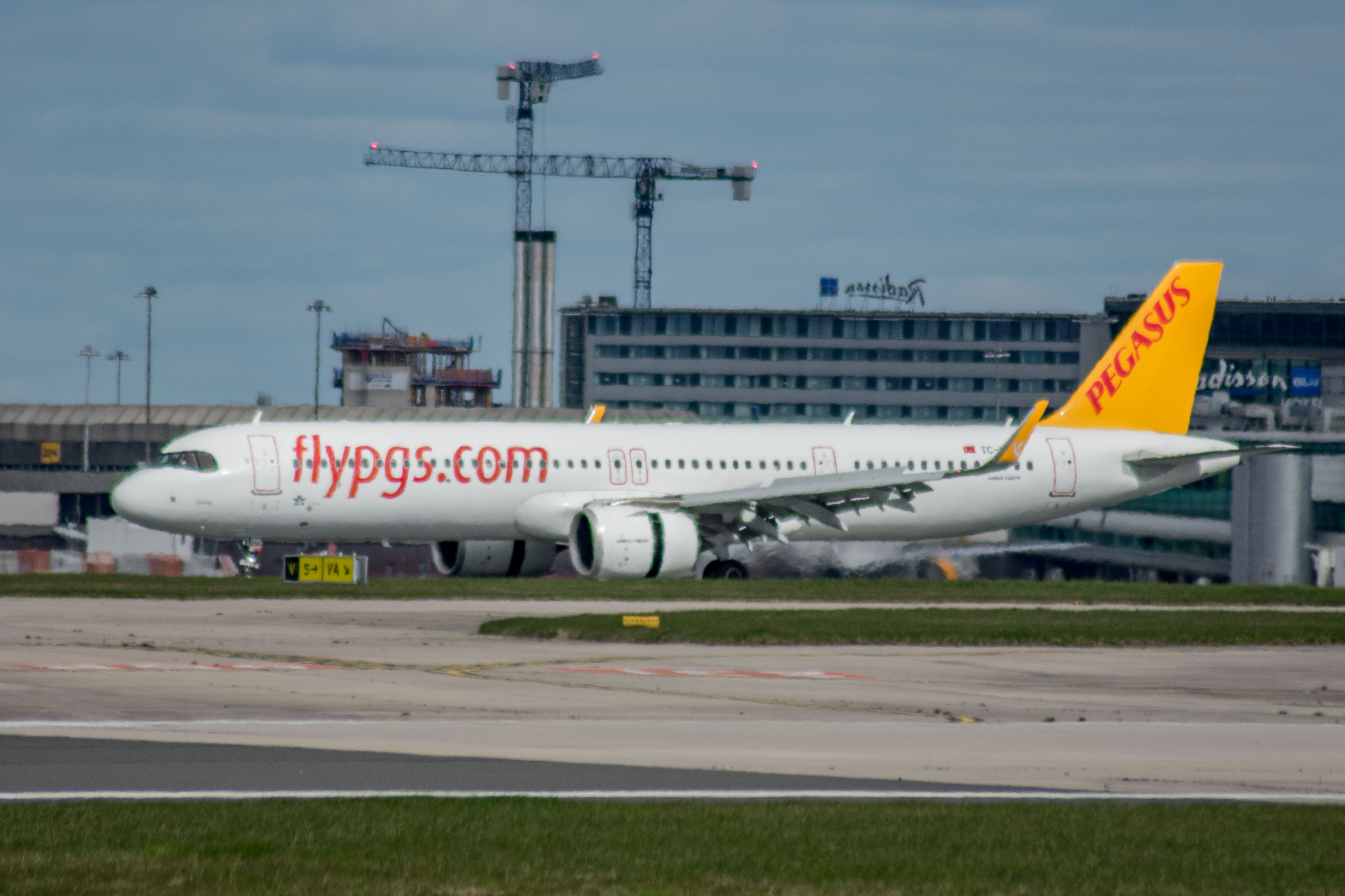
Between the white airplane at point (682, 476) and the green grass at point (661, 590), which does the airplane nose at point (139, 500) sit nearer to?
the white airplane at point (682, 476)

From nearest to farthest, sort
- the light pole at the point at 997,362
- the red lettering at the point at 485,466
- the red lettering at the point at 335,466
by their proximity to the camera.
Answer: the red lettering at the point at 335,466, the red lettering at the point at 485,466, the light pole at the point at 997,362

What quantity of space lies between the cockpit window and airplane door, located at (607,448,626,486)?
10072 mm

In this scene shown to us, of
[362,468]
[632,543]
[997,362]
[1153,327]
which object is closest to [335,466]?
[362,468]

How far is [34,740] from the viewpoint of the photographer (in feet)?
51.3

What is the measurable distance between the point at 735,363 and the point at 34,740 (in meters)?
184

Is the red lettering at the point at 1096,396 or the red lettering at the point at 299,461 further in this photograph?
the red lettering at the point at 1096,396

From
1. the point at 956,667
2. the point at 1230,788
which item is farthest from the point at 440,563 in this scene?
the point at 1230,788

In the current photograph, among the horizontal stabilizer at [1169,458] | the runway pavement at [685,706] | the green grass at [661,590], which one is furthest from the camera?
the horizontal stabilizer at [1169,458]

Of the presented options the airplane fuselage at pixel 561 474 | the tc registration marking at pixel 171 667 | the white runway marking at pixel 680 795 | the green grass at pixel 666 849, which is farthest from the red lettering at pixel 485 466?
the green grass at pixel 666 849

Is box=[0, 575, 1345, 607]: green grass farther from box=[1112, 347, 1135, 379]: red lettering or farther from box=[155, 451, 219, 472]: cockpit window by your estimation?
box=[1112, 347, 1135, 379]: red lettering

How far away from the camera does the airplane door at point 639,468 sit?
154 ft

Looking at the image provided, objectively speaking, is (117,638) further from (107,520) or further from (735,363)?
(735,363)

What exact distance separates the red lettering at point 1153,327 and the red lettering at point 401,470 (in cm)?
2288

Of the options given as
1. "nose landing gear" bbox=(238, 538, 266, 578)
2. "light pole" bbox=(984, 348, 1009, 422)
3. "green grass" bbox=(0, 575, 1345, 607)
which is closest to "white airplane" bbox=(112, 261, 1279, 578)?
"nose landing gear" bbox=(238, 538, 266, 578)
